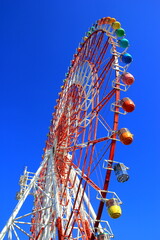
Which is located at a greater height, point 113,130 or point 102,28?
point 102,28

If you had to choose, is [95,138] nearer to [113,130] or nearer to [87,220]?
[113,130]

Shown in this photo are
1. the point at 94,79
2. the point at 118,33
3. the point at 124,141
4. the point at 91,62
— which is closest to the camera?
the point at 124,141

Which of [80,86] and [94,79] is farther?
[80,86]

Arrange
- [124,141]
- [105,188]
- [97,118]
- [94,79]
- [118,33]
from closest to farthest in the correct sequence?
[105,188] < [124,141] < [97,118] < [118,33] < [94,79]

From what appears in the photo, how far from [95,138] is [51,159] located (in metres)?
4.23

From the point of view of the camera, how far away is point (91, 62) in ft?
46.2

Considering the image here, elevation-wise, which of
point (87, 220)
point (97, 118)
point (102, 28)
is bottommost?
point (87, 220)

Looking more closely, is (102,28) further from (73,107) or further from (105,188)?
(105,188)

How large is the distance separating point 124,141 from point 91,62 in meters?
7.13

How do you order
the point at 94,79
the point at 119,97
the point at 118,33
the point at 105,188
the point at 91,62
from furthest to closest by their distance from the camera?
the point at 91,62, the point at 94,79, the point at 118,33, the point at 119,97, the point at 105,188

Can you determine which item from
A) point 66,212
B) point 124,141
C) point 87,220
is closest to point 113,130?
point 124,141

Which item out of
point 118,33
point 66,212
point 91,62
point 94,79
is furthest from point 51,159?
point 118,33

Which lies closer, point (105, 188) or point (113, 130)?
point (105, 188)

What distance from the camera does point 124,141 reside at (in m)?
8.38
